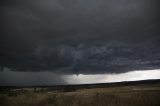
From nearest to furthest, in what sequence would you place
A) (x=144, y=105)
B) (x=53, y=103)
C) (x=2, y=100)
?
(x=144, y=105) < (x=53, y=103) < (x=2, y=100)

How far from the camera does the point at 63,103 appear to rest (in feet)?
41.7

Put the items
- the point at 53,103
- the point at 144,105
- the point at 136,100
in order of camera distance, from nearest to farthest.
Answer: the point at 144,105
the point at 136,100
the point at 53,103

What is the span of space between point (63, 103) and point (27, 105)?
2.52 m

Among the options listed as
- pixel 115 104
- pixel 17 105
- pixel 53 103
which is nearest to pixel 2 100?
pixel 17 105

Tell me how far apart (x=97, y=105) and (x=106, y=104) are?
0.57 m

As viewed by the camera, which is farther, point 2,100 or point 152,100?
point 2,100

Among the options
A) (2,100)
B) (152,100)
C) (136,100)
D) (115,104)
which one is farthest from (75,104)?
(2,100)

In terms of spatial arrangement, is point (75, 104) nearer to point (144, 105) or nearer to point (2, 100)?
point (144, 105)

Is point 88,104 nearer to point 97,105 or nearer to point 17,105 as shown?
point 97,105

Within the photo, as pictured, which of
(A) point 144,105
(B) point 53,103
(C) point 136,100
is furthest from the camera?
(B) point 53,103

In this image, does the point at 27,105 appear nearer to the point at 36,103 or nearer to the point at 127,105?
the point at 36,103

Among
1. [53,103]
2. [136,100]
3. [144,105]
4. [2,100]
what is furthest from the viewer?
[2,100]

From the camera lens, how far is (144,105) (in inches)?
442

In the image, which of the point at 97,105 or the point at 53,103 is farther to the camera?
the point at 53,103
